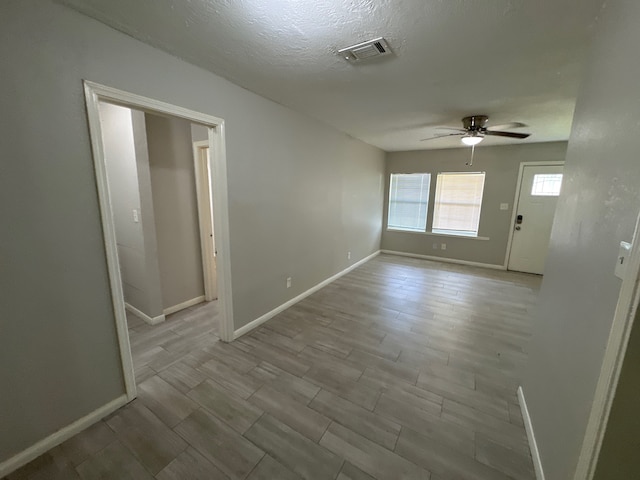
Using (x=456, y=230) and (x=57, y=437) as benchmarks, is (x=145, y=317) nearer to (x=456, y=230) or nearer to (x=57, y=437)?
(x=57, y=437)

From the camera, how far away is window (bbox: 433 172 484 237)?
511 centimetres

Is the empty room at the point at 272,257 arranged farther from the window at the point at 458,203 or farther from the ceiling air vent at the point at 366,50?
the window at the point at 458,203

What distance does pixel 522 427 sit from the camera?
1.64 m

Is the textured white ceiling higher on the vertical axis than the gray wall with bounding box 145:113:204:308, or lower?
higher

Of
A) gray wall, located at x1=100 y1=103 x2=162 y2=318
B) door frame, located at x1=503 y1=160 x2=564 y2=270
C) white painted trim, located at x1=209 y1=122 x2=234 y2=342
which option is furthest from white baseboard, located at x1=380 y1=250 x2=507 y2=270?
gray wall, located at x1=100 y1=103 x2=162 y2=318

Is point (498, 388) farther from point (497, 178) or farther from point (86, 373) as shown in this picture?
point (497, 178)

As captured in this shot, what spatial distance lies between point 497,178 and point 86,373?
620 cm

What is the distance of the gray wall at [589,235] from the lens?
0.92 meters

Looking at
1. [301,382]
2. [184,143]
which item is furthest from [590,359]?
[184,143]

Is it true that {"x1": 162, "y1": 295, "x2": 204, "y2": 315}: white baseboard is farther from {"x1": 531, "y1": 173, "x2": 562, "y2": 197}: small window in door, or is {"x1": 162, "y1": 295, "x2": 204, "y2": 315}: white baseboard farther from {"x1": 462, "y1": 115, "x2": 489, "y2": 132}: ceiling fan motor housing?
{"x1": 531, "y1": 173, "x2": 562, "y2": 197}: small window in door

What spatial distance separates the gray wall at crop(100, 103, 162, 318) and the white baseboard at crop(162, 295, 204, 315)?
0.19 m

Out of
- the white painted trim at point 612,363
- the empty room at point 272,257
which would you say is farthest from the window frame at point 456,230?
the white painted trim at point 612,363

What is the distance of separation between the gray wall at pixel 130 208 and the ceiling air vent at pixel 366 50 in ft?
6.78

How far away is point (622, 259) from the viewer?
33.5 inches
